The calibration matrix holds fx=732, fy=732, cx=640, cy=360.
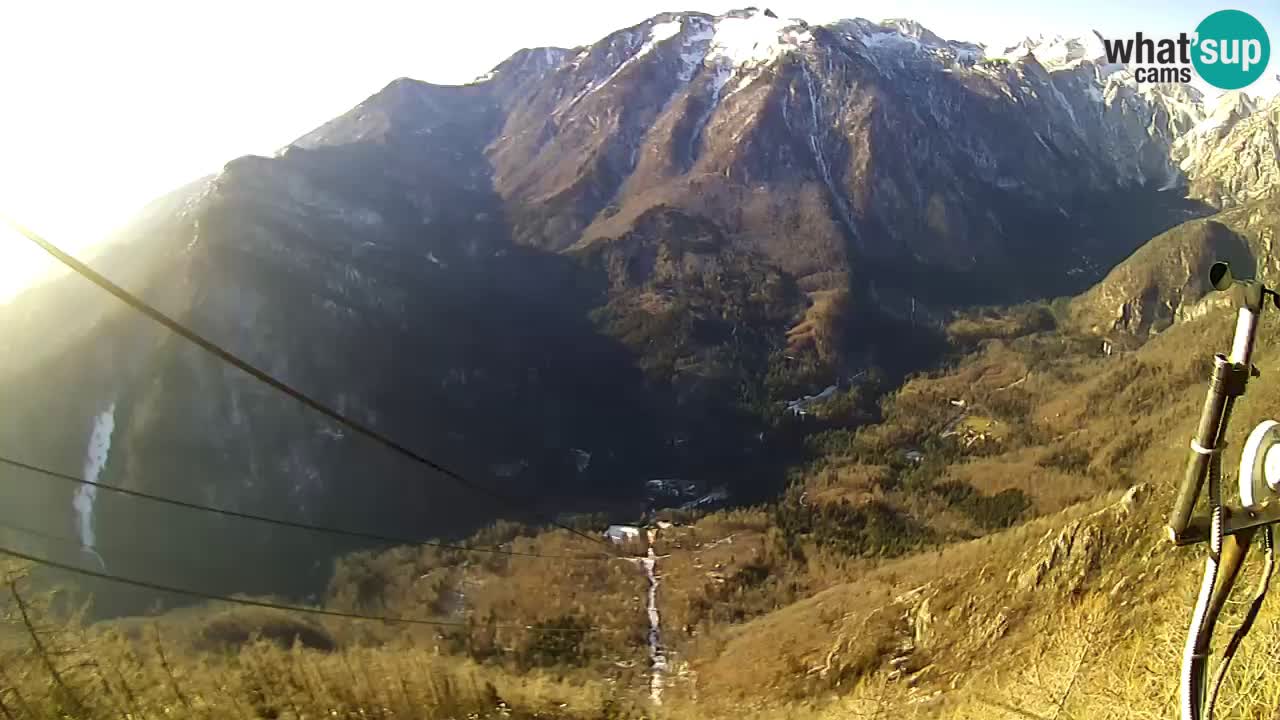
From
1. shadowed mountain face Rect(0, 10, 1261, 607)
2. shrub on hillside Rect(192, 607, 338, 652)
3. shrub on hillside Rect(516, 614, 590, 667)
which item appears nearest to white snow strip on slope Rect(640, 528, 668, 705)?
shrub on hillside Rect(516, 614, 590, 667)

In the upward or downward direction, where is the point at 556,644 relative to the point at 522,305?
downward

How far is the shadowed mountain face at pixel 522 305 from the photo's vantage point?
225 ft

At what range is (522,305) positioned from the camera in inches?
4998

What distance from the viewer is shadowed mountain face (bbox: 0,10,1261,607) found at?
68688 mm

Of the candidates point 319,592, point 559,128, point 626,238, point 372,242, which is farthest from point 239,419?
point 559,128

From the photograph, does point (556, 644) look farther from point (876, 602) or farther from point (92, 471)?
point (92, 471)

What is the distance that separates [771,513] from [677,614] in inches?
1120

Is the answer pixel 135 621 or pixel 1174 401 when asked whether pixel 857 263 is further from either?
pixel 135 621

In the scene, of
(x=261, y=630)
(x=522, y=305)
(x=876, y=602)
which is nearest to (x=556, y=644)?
(x=876, y=602)

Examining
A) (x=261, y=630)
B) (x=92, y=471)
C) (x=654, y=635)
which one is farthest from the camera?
(x=92, y=471)

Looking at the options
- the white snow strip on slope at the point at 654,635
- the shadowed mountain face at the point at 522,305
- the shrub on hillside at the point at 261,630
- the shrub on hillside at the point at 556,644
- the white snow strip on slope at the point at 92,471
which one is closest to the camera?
the shrub on hillside at the point at 261,630

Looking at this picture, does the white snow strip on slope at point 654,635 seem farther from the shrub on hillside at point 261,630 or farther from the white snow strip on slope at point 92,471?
the white snow strip on slope at point 92,471

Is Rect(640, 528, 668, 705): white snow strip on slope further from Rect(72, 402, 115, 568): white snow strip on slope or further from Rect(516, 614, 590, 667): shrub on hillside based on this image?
Rect(72, 402, 115, 568): white snow strip on slope

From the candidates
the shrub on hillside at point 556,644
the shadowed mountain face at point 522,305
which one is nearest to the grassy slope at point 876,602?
the shrub on hillside at point 556,644
